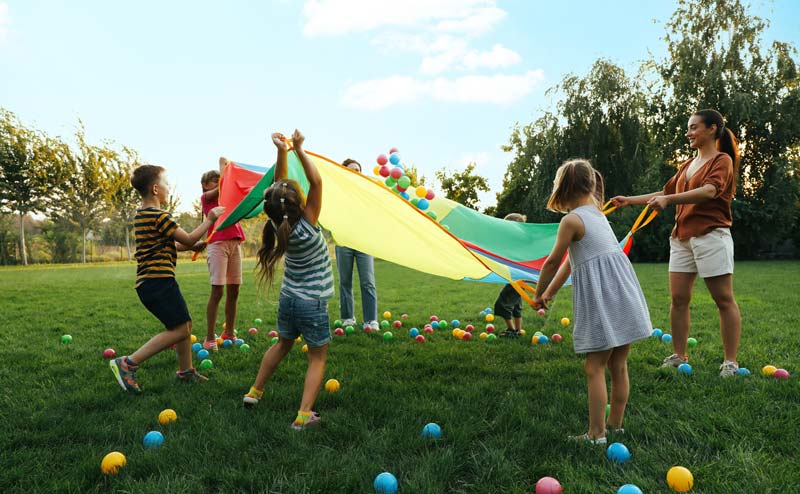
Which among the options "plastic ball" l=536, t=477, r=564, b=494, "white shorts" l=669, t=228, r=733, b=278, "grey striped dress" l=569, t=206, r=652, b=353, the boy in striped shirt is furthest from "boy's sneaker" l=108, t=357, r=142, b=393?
"white shorts" l=669, t=228, r=733, b=278

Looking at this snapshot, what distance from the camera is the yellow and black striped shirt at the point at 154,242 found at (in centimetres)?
311

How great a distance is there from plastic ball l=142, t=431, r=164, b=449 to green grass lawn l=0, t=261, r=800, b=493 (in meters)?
0.05

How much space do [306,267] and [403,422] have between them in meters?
0.98

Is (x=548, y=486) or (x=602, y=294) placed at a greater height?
(x=602, y=294)

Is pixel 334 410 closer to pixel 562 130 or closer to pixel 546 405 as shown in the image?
pixel 546 405

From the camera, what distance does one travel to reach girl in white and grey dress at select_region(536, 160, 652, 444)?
7.52 feet

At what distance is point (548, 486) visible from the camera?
1.92m

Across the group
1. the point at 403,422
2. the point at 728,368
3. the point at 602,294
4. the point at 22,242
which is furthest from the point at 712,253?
the point at 22,242

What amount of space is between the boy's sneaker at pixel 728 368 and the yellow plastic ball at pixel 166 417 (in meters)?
3.42

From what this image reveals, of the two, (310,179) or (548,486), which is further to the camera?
(310,179)

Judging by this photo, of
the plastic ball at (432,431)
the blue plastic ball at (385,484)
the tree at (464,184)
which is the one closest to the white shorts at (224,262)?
the plastic ball at (432,431)

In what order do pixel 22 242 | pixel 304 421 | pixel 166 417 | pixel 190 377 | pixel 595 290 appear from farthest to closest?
pixel 22 242
pixel 190 377
pixel 166 417
pixel 304 421
pixel 595 290

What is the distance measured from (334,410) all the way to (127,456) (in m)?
1.04

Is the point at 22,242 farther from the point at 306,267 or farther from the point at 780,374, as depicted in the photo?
the point at 780,374
